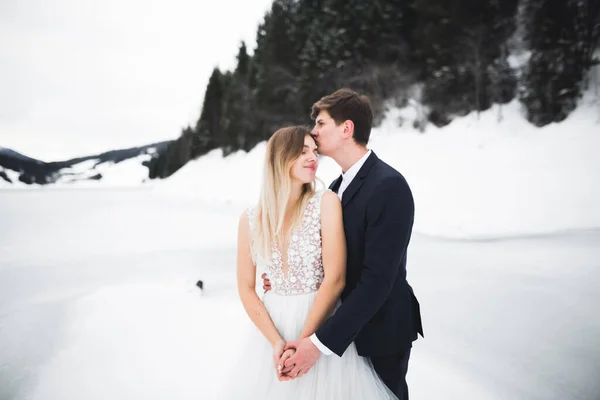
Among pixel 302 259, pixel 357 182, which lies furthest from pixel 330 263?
pixel 357 182

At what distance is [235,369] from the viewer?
191 centimetres

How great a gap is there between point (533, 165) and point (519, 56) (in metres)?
7.67

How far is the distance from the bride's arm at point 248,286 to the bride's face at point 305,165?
1.14ft

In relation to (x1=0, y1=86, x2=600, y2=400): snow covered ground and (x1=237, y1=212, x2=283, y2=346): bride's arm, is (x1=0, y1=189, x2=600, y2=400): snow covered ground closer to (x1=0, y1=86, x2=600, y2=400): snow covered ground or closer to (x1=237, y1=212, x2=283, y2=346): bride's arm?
(x1=0, y1=86, x2=600, y2=400): snow covered ground

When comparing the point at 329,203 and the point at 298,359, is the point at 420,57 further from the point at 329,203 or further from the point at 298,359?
the point at 298,359

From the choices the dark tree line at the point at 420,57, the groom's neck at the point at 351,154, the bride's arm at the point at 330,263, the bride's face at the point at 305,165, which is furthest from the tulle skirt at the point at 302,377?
the dark tree line at the point at 420,57

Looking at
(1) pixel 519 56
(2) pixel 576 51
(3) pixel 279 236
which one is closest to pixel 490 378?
(3) pixel 279 236

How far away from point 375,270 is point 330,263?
22 cm

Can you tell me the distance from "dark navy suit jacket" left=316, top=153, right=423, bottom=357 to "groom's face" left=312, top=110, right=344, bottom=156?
0.20 metres

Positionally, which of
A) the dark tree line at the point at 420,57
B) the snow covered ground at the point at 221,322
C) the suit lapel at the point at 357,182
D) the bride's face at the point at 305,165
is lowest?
the snow covered ground at the point at 221,322

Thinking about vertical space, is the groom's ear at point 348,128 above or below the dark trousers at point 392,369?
above

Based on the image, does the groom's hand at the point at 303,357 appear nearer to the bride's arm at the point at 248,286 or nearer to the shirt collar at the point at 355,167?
the bride's arm at the point at 248,286

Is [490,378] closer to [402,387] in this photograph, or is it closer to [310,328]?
[402,387]

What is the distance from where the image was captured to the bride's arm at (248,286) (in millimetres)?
1700
